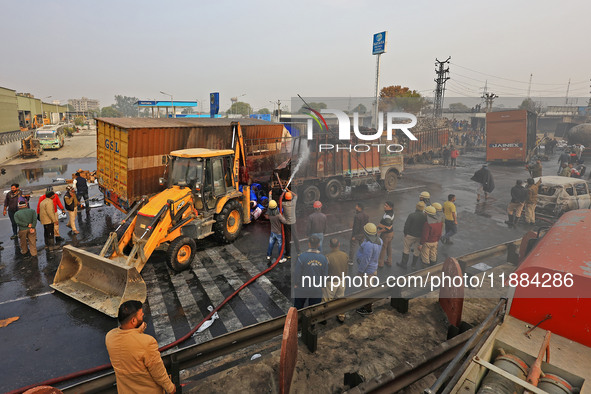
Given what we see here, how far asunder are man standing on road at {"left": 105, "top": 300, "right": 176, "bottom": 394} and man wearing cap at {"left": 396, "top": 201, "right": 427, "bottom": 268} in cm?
583

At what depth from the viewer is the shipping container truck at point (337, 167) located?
6.72m

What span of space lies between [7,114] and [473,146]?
5628 cm

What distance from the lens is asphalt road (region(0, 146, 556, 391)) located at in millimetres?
5297

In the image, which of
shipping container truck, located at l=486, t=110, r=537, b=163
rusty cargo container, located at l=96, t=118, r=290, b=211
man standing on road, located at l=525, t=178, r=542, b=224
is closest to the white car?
man standing on road, located at l=525, t=178, r=542, b=224

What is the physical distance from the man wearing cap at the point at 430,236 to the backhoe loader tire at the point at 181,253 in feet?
18.6

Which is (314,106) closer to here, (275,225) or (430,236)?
(275,225)

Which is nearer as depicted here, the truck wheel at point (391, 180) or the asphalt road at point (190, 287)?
the asphalt road at point (190, 287)

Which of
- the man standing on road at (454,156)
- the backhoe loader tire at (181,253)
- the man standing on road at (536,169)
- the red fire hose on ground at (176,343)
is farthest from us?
the backhoe loader tire at (181,253)

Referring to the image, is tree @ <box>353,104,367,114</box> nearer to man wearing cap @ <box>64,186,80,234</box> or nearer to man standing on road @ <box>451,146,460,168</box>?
man standing on road @ <box>451,146,460,168</box>

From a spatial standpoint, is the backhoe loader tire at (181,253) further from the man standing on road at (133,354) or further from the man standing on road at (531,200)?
the man standing on road at (531,200)

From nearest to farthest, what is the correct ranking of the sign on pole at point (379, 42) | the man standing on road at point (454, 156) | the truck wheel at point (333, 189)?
the man standing on road at point (454, 156)
the truck wheel at point (333, 189)
the sign on pole at point (379, 42)

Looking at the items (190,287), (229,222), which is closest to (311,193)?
(229,222)

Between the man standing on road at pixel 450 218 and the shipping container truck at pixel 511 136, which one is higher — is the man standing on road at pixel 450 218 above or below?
below

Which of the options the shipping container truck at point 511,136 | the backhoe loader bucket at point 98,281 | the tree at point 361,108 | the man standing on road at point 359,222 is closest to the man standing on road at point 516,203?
the shipping container truck at point 511,136
